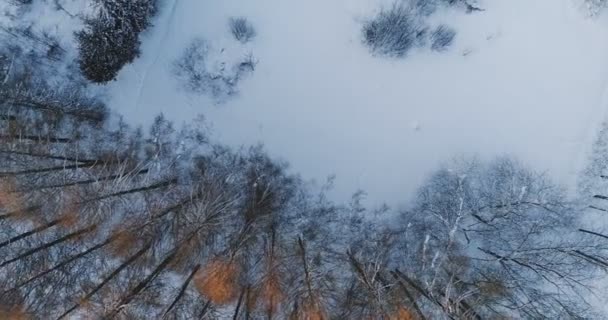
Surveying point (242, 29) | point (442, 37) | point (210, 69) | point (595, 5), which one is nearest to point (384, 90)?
point (442, 37)

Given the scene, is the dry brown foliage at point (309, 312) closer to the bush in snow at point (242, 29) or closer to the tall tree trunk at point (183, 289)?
the tall tree trunk at point (183, 289)

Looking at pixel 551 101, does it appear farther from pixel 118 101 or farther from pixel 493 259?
pixel 118 101

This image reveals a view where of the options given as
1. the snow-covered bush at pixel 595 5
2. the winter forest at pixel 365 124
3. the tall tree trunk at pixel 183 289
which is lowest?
the tall tree trunk at pixel 183 289

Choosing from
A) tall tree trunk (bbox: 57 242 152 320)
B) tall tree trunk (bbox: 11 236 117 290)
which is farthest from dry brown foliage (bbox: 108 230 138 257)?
tall tree trunk (bbox: 57 242 152 320)

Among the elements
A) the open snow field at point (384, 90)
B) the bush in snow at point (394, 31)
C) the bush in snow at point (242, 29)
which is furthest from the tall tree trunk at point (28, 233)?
the bush in snow at point (394, 31)

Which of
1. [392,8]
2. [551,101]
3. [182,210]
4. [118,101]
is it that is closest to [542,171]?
[551,101]

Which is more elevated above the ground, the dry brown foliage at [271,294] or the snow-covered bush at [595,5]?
the snow-covered bush at [595,5]
